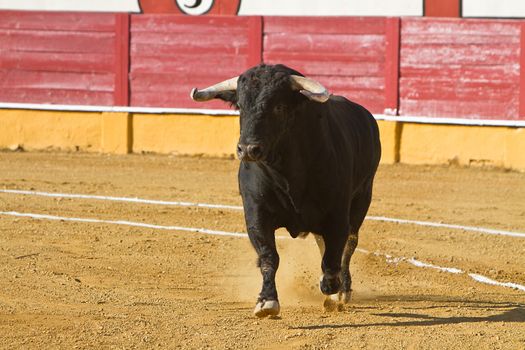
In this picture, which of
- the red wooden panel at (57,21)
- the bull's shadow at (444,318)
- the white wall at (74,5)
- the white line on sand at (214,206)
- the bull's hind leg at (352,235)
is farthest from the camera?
the white wall at (74,5)

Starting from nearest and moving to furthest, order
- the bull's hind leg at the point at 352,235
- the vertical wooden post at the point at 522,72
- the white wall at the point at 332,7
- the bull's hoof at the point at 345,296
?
the bull's hoof at the point at 345,296 → the bull's hind leg at the point at 352,235 → the vertical wooden post at the point at 522,72 → the white wall at the point at 332,7

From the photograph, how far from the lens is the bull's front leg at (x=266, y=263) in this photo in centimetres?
612

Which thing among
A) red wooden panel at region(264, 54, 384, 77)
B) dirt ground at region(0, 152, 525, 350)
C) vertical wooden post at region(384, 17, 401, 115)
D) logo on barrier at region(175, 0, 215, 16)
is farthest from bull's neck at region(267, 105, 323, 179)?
logo on barrier at region(175, 0, 215, 16)

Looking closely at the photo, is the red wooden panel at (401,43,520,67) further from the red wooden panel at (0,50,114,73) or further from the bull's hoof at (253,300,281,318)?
the bull's hoof at (253,300,281,318)

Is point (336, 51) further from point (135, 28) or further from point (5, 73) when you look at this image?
point (5, 73)

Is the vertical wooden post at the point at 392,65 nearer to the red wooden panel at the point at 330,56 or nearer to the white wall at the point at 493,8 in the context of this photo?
the red wooden panel at the point at 330,56

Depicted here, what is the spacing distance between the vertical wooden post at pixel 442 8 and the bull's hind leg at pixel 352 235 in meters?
7.42

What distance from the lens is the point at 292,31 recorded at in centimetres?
1484

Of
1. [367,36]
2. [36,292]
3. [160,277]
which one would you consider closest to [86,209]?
[160,277]

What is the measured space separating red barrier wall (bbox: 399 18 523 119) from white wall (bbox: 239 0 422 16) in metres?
0.52

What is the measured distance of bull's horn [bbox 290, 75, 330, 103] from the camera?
6.00m

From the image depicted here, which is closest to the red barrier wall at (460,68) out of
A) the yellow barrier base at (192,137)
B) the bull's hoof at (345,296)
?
the yellow barrier base at (192,137)

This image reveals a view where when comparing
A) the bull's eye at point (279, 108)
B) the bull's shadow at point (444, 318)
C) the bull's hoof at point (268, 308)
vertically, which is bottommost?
the bull's shadow at point (444, 318)

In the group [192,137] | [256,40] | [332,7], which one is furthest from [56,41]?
[332,7]
